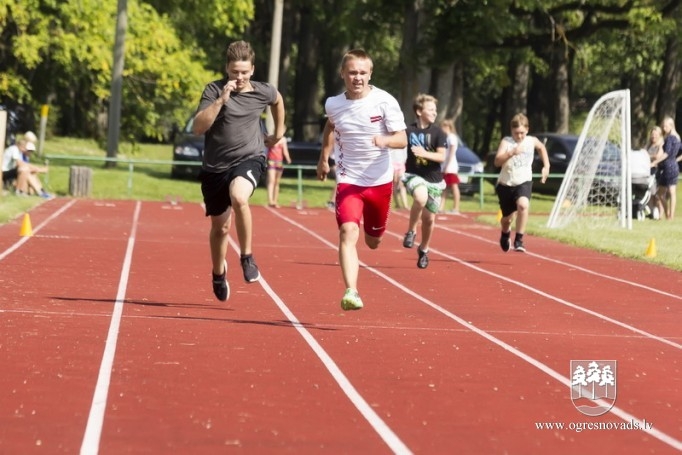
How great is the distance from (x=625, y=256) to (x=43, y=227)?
7.82m

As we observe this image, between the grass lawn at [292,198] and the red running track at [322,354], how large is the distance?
3.76 meters

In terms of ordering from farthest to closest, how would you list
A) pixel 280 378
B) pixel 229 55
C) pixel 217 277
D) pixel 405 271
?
pixel 405 271 < pixel 217 277 < pixel 229 55 < pixel 280 378

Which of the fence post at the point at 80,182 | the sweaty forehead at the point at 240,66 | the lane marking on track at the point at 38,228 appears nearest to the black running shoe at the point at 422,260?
the lane marking on track at the point at 38,228

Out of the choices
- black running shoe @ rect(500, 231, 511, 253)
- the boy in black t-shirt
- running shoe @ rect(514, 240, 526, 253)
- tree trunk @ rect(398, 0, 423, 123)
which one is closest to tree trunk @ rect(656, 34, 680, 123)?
tree trunk @ rect(398, 0, 423, 123)

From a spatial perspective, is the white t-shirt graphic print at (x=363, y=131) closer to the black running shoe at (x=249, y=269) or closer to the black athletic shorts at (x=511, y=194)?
the black running shoe at (x=249, y=269)

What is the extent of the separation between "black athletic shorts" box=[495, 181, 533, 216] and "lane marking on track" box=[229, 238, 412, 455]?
20.5ft

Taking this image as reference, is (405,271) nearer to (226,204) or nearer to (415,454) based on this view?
(226,204)

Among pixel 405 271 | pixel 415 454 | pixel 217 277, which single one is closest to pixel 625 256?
pixel 405 271

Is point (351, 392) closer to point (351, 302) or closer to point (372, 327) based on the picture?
point (351, 302)

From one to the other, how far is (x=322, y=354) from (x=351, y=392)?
138 cm

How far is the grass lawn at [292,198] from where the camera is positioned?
69.8 feet

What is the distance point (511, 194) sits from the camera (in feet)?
58.0

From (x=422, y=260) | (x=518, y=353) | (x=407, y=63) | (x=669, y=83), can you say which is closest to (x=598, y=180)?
(x=407, y=63)

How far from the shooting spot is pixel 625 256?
19500mm
